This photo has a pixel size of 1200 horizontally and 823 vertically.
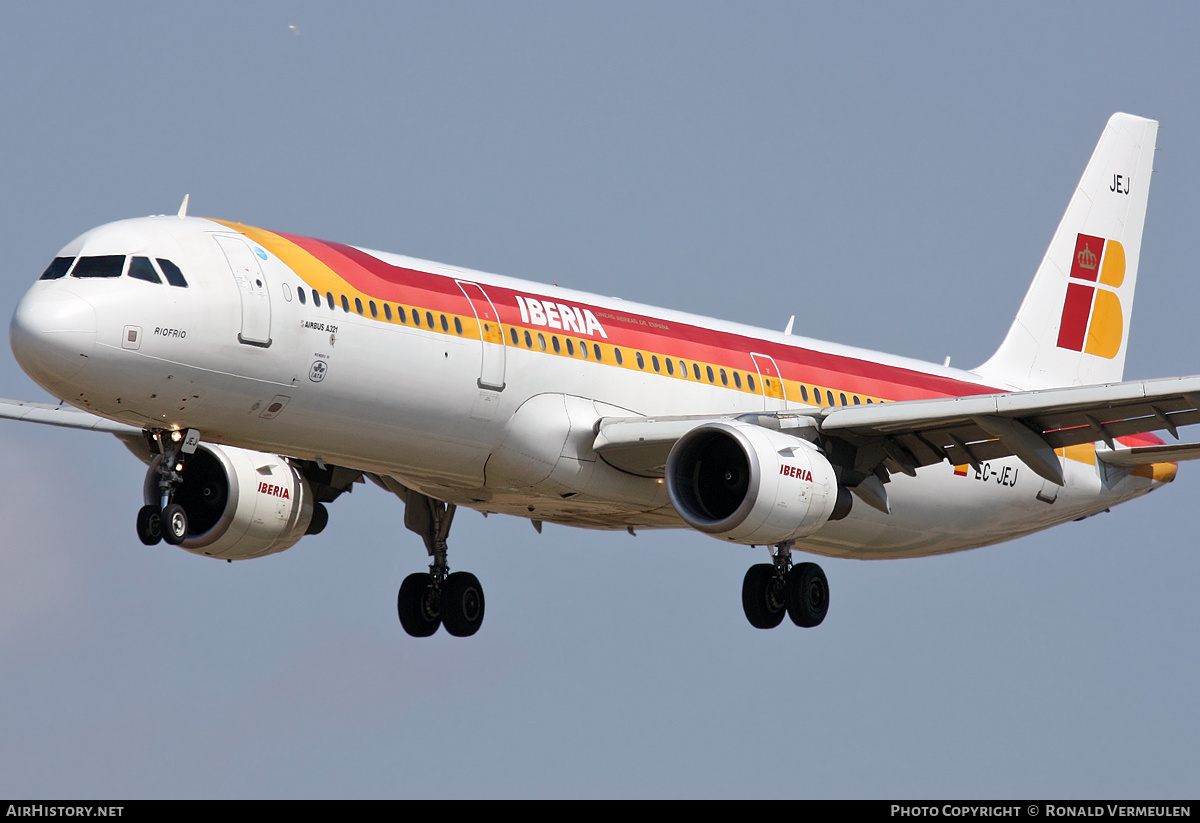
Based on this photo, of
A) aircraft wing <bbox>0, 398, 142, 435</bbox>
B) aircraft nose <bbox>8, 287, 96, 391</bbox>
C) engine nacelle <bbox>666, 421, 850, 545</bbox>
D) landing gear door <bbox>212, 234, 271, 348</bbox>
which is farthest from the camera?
aircraft wing <bbox>0, 398, 142, 435</bbox>

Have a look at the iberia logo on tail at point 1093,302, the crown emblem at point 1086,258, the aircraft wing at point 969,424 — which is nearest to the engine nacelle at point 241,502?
the aircraft wing at point 969,424

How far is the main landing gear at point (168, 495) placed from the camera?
27109 millimetres

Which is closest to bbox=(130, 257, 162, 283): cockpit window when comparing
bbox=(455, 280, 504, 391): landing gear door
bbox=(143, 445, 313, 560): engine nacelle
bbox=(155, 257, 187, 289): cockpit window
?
bbox=(155, 257, 187, 289): cockpit window

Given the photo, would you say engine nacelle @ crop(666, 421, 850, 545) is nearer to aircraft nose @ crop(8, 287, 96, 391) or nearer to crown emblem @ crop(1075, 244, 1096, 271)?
aircraft nose @ crop(8, 287, 96, 391)

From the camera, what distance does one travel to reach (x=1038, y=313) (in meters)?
41.7

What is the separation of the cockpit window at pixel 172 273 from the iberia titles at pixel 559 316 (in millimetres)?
5963

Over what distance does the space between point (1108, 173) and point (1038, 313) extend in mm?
4356

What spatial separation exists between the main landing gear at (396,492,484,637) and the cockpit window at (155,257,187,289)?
31.6 feet

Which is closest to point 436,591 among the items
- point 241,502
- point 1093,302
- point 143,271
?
point 241,502

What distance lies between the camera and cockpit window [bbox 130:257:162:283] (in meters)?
26.3

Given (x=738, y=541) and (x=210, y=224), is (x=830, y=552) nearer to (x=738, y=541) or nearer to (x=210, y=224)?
(x=738, y=541)

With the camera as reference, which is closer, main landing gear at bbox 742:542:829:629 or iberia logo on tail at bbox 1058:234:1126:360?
main landing gear at bbox 742:542:829:629

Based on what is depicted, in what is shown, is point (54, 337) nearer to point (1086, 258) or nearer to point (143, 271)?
point (143, 271)

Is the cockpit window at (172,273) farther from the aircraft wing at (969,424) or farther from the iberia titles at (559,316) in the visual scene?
the aircraft wing at (969,424)
